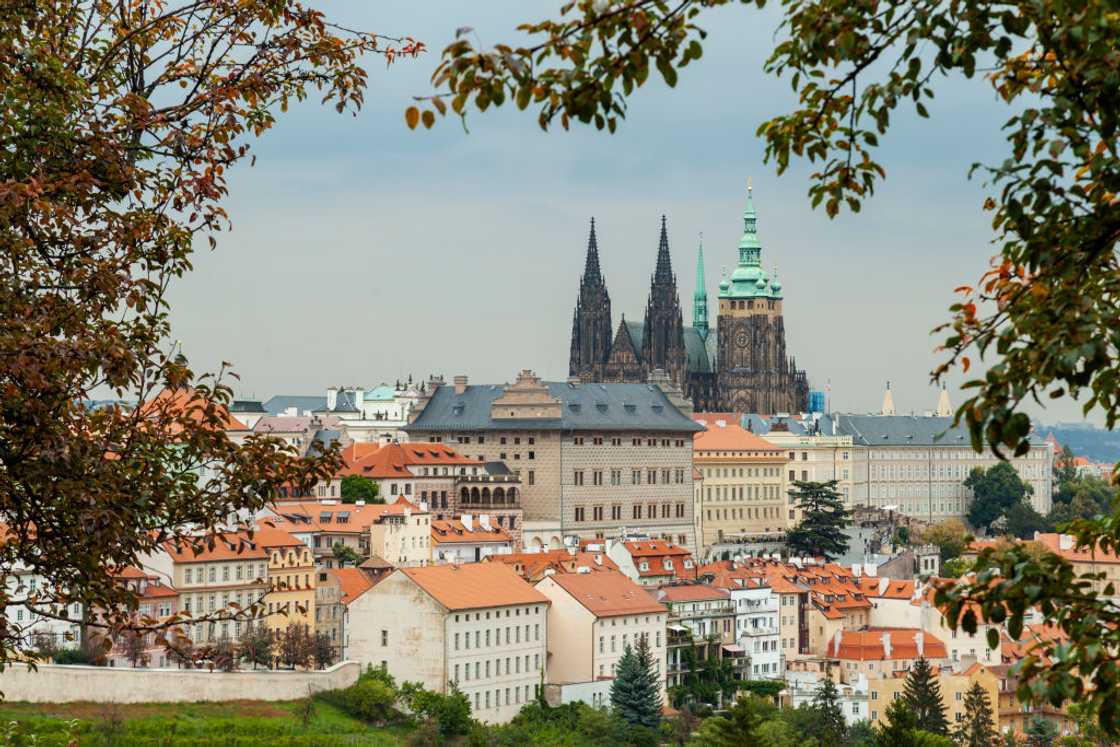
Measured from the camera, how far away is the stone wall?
60688mm

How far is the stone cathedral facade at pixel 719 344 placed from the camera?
167m

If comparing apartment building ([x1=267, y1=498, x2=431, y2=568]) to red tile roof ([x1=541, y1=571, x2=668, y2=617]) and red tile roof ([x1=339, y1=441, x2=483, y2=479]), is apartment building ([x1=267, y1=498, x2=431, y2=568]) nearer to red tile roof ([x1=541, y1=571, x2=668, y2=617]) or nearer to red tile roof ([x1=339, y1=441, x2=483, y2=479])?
red tile roof ([x1=541, y1=571, x2=668, y2=617])

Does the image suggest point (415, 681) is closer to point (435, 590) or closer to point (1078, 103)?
point (435, 590)

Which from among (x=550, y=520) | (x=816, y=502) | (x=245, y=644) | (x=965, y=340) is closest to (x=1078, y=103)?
(x=965, y=340)

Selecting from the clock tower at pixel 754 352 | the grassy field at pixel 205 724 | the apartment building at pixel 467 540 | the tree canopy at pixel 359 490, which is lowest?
the grassy field at pixel 205 724

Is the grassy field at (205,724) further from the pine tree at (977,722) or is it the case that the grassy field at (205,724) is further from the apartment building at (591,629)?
the pine tree at (977,722)

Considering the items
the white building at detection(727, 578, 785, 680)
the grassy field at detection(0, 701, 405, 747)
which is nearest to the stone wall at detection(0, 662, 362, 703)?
the grassy field at detection(0, 701, 405, 747)

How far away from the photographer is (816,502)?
12850 centimetres

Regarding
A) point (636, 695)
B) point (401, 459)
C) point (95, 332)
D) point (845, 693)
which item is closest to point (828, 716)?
point (636, 695)

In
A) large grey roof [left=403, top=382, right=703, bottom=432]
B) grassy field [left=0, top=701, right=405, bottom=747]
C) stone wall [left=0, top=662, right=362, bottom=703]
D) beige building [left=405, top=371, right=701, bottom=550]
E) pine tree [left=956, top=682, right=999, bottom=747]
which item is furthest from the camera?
large grey roof [left=403, top=382, right=703, bottom=432]

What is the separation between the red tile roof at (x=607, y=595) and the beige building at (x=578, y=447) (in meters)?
26.4

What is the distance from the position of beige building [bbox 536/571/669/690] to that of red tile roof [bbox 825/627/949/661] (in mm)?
9348

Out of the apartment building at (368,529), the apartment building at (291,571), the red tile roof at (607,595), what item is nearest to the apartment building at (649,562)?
the red tile roof at (607,595)

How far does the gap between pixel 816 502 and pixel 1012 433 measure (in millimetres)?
121704
